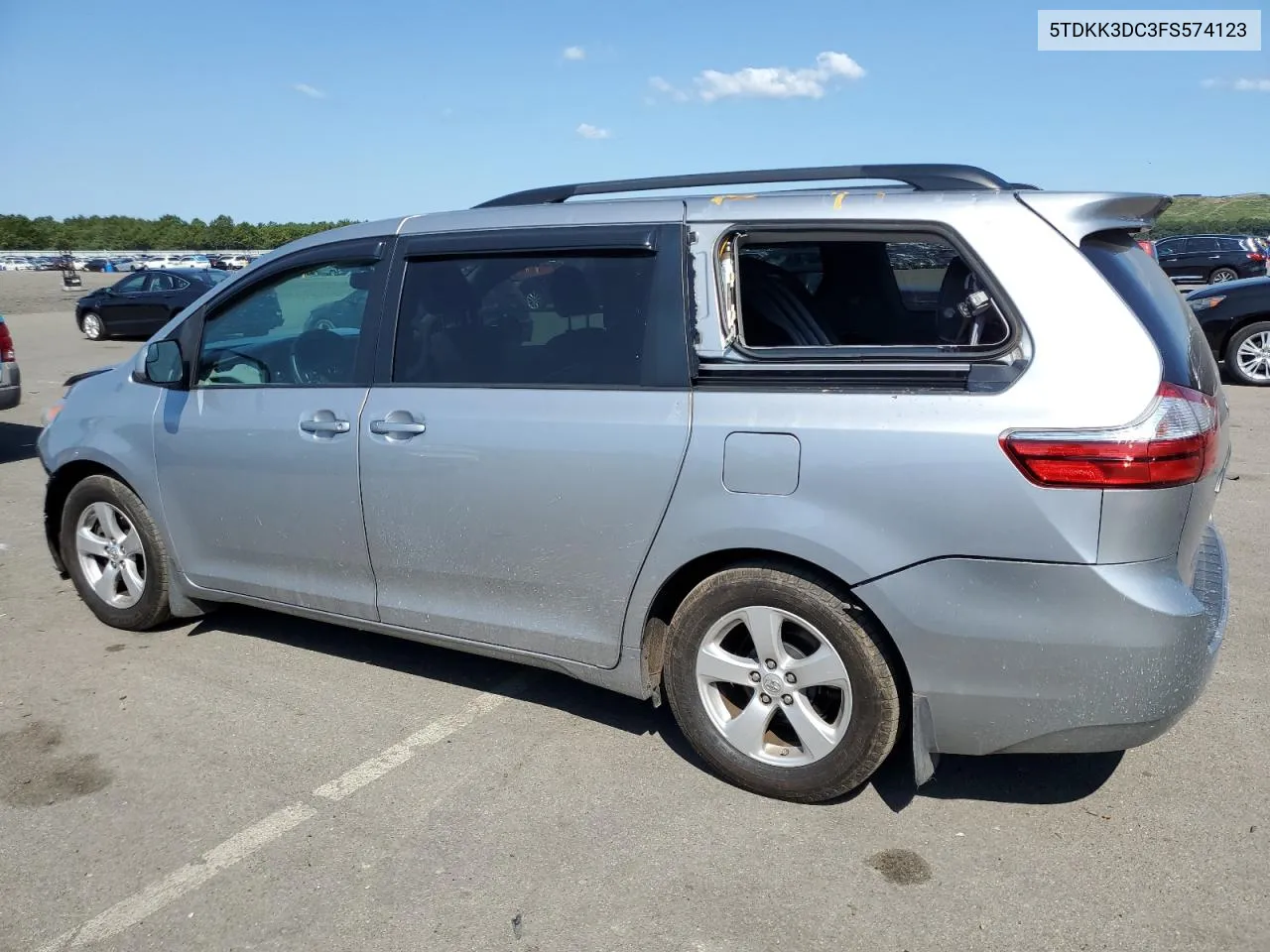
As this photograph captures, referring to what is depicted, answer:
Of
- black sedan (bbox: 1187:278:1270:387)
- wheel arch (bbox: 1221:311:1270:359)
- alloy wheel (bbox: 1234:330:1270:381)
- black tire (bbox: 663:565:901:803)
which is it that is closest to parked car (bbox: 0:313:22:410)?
black tire (bbox: 663:565:901:803)

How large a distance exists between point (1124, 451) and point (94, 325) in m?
23.1

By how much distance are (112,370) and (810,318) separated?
3.27 meters

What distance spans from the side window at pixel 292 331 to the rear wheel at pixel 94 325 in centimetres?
1989

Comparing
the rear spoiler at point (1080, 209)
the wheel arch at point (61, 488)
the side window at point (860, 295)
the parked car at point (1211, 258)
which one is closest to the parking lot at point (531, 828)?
the wheel arch at point (61, 488)

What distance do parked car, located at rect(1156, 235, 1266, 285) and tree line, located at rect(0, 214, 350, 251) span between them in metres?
73.3

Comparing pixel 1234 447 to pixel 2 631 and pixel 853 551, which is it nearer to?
pixel 853 551

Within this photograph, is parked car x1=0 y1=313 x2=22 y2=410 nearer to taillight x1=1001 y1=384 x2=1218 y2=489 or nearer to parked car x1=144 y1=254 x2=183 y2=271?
taillight x1=1001 y1=384 x2=1218 y2=489

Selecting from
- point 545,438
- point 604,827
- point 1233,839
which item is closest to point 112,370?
point 545,438

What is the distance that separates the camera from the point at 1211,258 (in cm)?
2850

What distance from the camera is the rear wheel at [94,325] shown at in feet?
71.9

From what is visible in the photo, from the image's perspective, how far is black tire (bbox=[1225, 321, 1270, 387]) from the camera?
39.5 feet

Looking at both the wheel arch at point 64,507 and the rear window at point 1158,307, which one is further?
the wheel arch at point 64,507

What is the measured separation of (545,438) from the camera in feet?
11.5

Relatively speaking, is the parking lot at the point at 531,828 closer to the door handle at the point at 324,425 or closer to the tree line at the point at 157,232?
the door handle at the point at 324,425
